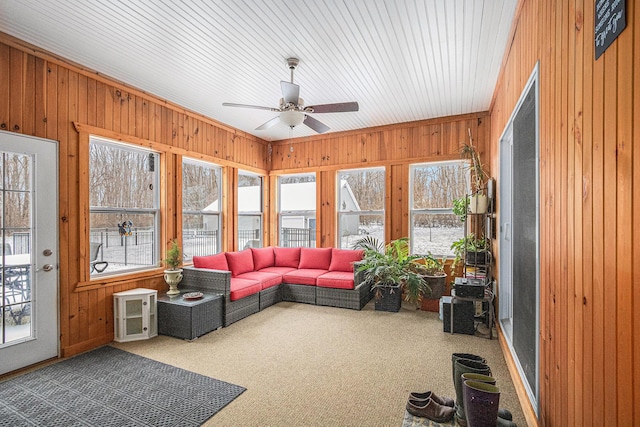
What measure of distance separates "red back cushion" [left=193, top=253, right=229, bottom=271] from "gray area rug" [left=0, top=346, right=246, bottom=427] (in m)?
1.52

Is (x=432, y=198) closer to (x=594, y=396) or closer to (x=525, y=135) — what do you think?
(x=525, y=135)

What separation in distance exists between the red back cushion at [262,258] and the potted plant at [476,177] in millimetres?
3301

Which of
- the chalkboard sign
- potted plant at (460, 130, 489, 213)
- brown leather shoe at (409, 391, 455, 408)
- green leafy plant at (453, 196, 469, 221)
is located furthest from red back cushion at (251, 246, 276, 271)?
the chalkboard sign

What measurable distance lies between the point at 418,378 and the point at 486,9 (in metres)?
2.95

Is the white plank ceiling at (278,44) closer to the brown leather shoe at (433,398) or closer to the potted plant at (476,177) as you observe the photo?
the potted plant at (476,177)

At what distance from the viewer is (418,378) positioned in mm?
2613

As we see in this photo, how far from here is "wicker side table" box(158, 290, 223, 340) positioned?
3.42m

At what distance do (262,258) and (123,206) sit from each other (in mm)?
2252

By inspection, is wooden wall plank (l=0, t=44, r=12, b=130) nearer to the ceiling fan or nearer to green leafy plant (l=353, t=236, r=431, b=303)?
the ceiling fan

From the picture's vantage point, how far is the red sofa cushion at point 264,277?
4535 mm

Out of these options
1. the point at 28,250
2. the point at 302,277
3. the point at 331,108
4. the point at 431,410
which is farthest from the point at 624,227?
the point at 302,277

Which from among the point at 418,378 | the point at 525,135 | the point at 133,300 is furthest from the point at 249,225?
the point at 525,135

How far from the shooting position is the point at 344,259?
202 inches

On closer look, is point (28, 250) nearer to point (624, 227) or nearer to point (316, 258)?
point (316, 258)
